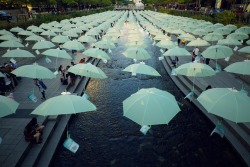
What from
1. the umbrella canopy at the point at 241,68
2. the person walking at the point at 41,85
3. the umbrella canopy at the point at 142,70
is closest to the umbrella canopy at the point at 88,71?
the umbrella canopy at the point at 142,70

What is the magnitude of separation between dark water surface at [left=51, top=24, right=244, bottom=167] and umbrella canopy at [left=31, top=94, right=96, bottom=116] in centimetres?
268

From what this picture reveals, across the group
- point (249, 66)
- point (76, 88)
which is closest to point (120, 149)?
point (76, 88)

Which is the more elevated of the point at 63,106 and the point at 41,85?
the point at 63,106

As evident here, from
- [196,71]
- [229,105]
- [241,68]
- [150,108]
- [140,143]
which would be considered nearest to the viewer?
[150,108]

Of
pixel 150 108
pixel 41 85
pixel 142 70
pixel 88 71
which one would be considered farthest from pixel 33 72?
pixel 150 108

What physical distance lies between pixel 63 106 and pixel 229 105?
6122 mm

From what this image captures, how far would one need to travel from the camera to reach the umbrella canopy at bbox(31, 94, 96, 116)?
7535 mm

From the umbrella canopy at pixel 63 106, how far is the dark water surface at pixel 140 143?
8.78 ft

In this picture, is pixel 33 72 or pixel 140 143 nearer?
pixel 140 143

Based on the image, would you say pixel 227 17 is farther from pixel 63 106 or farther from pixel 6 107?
pixel 6 107

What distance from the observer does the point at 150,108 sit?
285 inches

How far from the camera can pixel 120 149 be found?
9.99m

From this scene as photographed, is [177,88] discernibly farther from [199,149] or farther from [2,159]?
[2,159]

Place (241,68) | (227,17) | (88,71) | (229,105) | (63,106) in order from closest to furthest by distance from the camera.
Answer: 1. (229,105)
2. (63,106)
3. (241,68)
4. (88,71)
5. (227,17)
